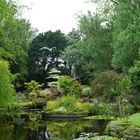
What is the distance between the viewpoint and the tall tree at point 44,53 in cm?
5197

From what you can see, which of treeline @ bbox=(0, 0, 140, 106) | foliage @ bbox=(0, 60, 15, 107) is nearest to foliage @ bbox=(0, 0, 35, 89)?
treeline @ bbox=(0, 0, 140, 106)

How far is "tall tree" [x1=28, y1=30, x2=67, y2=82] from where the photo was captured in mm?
51969

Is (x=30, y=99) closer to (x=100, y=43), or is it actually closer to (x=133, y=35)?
(x=100, y=43)

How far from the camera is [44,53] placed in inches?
2076

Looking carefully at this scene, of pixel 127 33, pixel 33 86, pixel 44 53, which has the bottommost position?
pixel 33 86

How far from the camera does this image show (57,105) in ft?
107

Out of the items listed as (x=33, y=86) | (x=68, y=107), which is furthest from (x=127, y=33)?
(x=33, y=86)

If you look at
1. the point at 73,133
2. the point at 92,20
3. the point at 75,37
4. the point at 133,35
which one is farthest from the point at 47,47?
the point at 73,133

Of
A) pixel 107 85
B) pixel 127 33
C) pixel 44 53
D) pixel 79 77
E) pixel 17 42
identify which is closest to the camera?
pixel 107 85

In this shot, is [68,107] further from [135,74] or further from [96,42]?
[96,42]

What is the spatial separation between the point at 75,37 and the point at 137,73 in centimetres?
2492

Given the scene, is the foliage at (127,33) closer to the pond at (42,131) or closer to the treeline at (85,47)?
the treeline at (85,47)

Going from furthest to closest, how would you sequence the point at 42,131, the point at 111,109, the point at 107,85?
1. the point at 111,109
2. the point at 107,85
3. the point at 42,131

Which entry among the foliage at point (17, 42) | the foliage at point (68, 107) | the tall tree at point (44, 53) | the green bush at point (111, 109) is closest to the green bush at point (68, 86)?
the foliage at point (17, 42)
